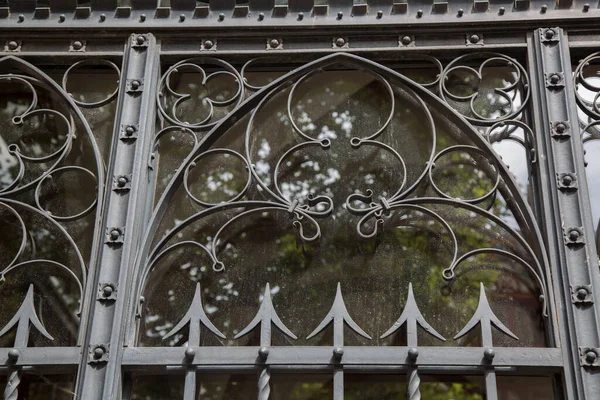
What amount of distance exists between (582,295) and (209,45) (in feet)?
8.98

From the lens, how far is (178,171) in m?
5.58

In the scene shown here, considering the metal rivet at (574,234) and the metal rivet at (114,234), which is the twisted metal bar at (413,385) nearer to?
the metal rivet at (574,234)

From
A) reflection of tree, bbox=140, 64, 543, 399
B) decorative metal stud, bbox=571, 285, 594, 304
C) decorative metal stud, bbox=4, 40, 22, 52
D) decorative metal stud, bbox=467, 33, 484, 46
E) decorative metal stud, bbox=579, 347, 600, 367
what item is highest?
decorative metal stud, bbox=4, 40, 22, 52

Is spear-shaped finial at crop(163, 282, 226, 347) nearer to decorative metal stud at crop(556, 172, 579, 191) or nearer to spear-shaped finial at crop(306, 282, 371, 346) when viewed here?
spear-shaped finial at crop(306, 282, 371, 346)

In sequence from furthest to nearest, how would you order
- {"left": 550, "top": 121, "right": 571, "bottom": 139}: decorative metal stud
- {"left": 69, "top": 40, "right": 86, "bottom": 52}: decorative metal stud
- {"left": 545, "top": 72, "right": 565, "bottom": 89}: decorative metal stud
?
{"left": 69, "top": 40, "right": 86, "bottom": 52}: decorative metal stud
{"left": 545, "top": 72, "right": 565, "bottom": 89}: decorative metal stud
{"left": 550, "top": 121, "right": 571, "bottom": 139}: decorative metal stud

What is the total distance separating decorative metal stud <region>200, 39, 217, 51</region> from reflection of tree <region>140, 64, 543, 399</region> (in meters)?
0.65

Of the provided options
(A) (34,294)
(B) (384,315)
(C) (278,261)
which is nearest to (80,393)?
(A) (34,294)

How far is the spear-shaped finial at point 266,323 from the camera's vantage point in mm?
5074

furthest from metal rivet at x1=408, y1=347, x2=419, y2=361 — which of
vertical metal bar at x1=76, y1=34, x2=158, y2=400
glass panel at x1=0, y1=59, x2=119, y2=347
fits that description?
glass panel at x1=0, y1=59, x2=119, y2=347

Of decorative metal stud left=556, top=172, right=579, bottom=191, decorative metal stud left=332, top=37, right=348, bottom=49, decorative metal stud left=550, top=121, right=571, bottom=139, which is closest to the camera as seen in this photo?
decorative metal stud left=556, top=172, right=579, bottom=191

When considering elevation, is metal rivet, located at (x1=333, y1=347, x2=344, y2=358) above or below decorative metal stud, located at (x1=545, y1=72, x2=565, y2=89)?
below

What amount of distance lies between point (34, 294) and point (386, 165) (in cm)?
217

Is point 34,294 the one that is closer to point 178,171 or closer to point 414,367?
point 178,171

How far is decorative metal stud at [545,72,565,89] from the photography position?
5.63m
